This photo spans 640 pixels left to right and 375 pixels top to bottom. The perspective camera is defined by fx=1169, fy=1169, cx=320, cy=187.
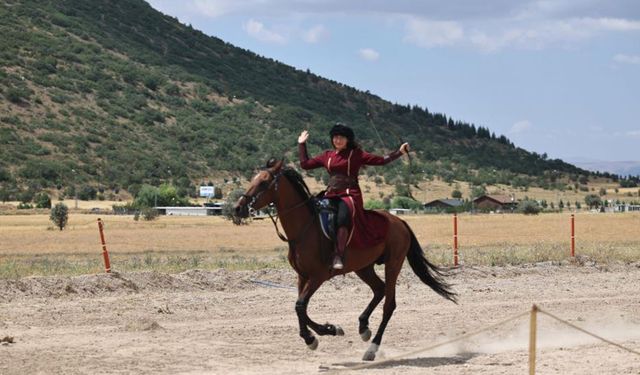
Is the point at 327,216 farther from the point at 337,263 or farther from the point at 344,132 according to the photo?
the point at 344,132

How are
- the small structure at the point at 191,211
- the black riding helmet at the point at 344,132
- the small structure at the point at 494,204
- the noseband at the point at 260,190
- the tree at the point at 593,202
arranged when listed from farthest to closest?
the tree at the point at 593,202 < the small structure at the point at 494,204 < the small structure at the point at 191,211 < the black riding helmet at the point at 344,132 < the noseband at the point at 260,190

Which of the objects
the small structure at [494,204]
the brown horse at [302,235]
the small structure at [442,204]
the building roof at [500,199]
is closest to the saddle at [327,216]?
the brown horse at [302,235]

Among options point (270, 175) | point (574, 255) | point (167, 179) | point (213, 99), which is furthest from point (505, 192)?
point (270, 175)

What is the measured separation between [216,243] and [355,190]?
34164mm

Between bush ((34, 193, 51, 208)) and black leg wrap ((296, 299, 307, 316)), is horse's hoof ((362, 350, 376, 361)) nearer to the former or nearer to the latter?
black leg wrap ((296, 299, 307, 316))

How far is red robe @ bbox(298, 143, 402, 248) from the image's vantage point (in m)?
14.1

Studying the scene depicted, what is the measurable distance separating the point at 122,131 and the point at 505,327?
9416cm

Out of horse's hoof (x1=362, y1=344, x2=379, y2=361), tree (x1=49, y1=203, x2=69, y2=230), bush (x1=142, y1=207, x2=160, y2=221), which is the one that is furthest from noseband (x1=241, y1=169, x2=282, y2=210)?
bush (x1=142, y1=207, x2=160, y2=221)

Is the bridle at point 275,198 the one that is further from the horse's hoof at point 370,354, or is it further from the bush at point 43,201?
the bush at point 43,201

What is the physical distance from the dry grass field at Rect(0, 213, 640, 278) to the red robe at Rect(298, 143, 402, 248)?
36.3 ft

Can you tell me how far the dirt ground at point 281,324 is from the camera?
13.4m

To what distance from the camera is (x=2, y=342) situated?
15.2 meters

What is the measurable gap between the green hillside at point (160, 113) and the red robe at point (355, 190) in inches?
2688

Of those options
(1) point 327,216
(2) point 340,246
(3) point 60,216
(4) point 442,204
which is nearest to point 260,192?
(1) point 327,216
